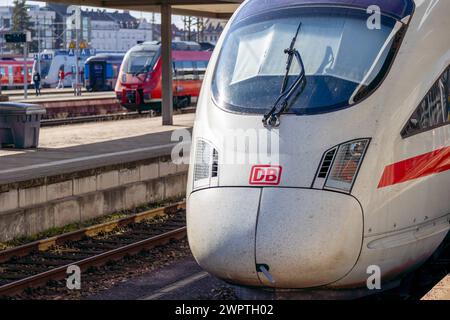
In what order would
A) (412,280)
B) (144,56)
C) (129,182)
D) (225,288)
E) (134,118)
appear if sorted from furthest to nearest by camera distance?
(144,56)
(134,118)
(129,182)
(225,288)
(412,280)

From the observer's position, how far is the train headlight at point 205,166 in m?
7.60

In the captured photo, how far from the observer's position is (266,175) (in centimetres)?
725

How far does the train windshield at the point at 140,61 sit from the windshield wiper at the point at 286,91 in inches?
1083

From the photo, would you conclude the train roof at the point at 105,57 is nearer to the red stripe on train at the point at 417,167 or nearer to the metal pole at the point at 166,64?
the metal pole at the point at 166,64

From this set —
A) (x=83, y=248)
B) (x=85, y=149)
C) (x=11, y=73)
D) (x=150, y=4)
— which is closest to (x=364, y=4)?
(x=83, y=248)

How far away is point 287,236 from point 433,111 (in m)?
1.91

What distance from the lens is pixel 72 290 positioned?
10.1m

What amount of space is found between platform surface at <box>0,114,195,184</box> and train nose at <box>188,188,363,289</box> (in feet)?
20.5

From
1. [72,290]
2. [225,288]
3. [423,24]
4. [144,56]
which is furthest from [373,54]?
[144,56]

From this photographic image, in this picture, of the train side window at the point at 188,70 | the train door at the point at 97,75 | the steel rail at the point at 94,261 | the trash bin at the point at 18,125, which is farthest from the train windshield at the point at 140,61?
the steel rail at the point at 94,261

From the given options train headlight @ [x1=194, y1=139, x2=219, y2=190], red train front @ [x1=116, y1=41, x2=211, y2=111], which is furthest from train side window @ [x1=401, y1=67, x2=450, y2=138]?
red train front @ [x1=116, y1=41, x2=211, y2=111]

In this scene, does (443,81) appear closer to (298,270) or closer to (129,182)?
(298,270)

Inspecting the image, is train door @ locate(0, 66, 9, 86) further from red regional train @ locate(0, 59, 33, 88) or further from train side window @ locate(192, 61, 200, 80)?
train side window @ locate(192, 61, 200, 80)

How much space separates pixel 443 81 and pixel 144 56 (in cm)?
2821
